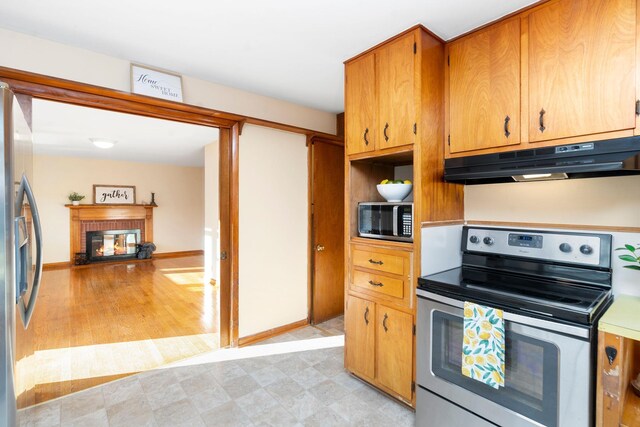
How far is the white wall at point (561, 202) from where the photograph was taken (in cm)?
159

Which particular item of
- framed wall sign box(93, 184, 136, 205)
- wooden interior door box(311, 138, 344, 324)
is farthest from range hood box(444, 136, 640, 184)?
framed wall sign box(93, 184, 136, 205)

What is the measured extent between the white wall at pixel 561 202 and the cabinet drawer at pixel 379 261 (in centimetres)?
65

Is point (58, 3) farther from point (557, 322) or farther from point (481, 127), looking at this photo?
point (557, 322)

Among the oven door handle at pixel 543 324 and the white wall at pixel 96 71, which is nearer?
the oven door handle at pixel 543 324

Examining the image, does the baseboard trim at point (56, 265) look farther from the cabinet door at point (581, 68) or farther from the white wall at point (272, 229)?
the cabinet door at point (581, 68)

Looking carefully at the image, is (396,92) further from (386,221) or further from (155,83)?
(155,83)

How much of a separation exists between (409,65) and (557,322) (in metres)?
1.53

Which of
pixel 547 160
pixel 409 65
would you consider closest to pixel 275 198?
pixel 409 65

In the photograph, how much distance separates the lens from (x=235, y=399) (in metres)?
2.10

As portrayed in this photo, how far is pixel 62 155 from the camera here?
6570 mm

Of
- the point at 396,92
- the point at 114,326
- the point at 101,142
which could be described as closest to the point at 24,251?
the point at 396,92

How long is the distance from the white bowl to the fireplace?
7232mm

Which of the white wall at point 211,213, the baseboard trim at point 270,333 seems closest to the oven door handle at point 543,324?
the baseboard trim at point 270,333

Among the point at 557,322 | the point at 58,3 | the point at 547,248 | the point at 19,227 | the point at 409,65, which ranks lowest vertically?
the point at 557,322
